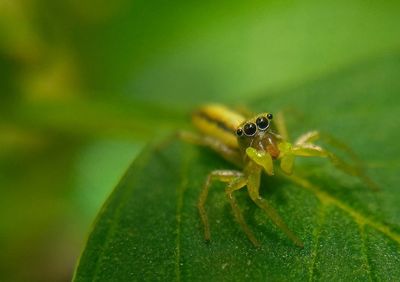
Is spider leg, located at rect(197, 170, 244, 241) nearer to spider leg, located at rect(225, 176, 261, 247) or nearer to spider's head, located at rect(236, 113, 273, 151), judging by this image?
spider leg, located at rect(225, 176, 261, 247)

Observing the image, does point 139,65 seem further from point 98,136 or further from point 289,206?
point 289,206

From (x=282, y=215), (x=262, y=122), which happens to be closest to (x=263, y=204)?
(x=282, y=215)

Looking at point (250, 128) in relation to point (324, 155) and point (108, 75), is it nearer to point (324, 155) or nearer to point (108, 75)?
point (324, 155)

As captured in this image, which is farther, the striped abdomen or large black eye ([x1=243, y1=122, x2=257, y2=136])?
the striped abdomen

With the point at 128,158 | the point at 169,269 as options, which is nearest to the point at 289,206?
the point at 169,269

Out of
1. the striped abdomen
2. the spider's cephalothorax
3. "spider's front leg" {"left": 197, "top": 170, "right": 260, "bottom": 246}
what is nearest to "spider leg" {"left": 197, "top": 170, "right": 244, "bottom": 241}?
"spider's front leg" {"left": 197, "top": 170, "right": 260, "bottom": 246}

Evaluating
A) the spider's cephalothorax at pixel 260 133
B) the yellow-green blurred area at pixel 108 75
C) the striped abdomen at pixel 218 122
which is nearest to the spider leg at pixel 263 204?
the spider's cephalothorax at pixel 260 133

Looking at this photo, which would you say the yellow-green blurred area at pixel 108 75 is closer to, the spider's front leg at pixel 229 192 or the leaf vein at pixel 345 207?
the spider's front leg at pixel 229 192
